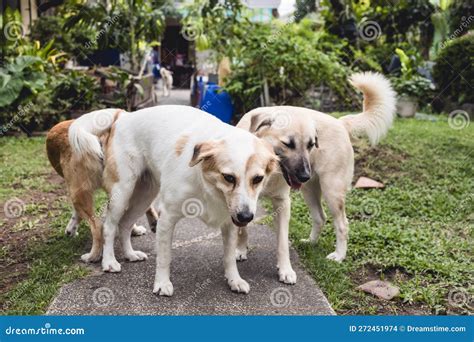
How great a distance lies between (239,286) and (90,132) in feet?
5.40

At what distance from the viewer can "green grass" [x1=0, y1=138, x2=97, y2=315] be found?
127 inches

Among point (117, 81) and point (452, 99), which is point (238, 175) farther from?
point (452, 99)

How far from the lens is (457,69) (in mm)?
10977

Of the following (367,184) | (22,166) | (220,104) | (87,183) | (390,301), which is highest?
(87,183)

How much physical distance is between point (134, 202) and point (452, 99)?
940 centimetres

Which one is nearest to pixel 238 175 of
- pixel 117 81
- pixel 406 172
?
pixel 406 172

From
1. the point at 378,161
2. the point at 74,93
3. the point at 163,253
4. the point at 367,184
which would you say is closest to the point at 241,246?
the point at 163,253

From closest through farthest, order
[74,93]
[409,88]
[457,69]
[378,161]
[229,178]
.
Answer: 1. [229,178]
2. [378,161]
3. [74,93]
4. [409,88]
5. [457,69]

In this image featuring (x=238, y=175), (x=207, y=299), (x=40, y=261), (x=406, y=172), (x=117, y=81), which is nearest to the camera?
(x=238, y=175)

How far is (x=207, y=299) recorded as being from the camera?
3227mm

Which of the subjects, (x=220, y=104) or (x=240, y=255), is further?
(x=220, y=104)

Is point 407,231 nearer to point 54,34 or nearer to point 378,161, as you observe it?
point 378,161

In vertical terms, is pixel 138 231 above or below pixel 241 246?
below

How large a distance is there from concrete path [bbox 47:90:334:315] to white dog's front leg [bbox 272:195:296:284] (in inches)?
3.0
